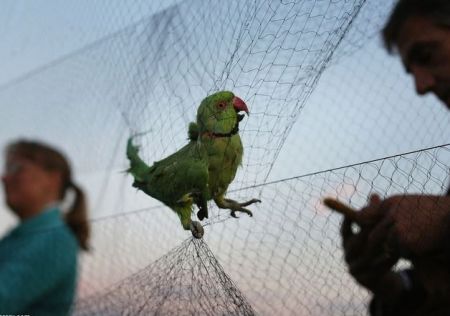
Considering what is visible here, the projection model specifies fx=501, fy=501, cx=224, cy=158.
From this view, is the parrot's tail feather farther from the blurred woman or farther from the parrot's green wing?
the blurred woman

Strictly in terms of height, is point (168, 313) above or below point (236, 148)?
below

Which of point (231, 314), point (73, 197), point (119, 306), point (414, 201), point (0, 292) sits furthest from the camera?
point (119, 306)

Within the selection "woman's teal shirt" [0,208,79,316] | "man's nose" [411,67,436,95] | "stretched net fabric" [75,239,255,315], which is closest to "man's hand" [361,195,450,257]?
"man's nose" [411,67,436,95]

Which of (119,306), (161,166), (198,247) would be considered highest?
(161,166)

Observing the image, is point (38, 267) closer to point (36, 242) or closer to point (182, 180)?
point (36, 242)

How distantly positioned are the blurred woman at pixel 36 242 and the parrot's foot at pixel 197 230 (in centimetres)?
36

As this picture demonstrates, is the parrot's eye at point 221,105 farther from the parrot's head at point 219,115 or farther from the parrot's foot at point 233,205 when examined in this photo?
the parrot's foot at point 233,205

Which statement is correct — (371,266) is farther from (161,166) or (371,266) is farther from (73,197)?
(161,166)

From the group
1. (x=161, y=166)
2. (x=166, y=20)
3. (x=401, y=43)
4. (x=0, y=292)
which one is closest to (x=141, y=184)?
(x=161, y=166)

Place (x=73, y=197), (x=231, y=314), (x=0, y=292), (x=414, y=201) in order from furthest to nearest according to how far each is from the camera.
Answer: (x=231, y=314) → (x=73, y=197) → (x=0, y=292) → (x=414, y=201)

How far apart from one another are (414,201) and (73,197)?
1.60 ft

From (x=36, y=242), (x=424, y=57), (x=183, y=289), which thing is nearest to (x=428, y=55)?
(x=424, y=57)

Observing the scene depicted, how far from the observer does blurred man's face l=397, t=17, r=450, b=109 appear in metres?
0.41

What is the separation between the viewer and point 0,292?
483mm
